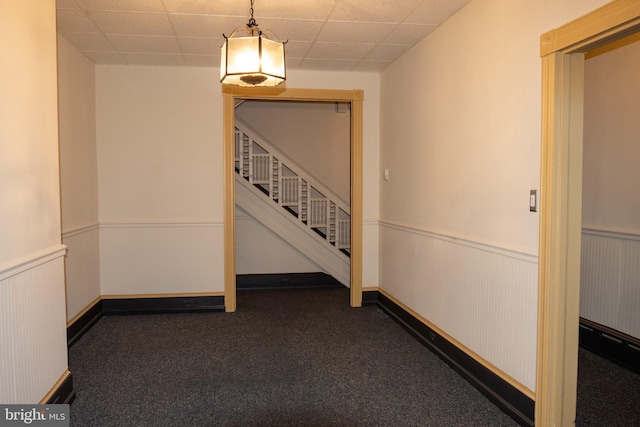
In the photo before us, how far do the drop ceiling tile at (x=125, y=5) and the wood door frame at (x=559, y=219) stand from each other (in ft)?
8.49

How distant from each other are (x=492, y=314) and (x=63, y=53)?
4.05 metres

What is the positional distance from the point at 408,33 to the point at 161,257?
3.40m

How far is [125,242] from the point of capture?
5.05 meters

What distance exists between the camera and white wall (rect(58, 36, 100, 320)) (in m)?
4.03

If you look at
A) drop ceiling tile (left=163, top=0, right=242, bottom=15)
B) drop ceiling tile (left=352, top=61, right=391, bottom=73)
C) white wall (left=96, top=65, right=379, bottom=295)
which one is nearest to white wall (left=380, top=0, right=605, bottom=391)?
drop ceiling tile (left=352, top=61, right=391, bottom=73)

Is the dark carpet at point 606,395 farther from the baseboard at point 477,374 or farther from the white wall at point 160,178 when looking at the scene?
the white wall at point 160,178

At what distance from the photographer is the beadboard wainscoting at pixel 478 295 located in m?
2.72

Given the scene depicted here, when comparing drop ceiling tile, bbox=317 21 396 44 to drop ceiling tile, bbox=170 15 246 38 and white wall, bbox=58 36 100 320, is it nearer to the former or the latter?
drop ceiling tile, bbox=170 15 246 38

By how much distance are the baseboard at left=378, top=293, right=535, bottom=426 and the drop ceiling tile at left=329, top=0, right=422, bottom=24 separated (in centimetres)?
253

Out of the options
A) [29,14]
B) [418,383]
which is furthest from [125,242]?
[418,383]

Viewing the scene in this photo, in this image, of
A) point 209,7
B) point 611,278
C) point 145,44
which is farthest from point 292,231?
point 611,278

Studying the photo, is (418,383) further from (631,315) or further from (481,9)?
(481,9)

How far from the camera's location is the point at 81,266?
4410 millimetres

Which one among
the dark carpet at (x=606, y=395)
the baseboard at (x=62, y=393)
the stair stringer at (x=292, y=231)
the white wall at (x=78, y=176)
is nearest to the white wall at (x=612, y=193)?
the dark carpet at (x=606, y=395)
